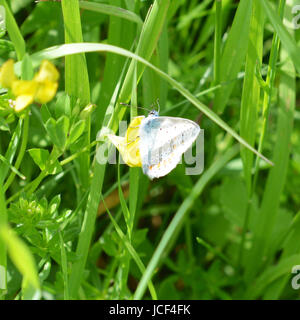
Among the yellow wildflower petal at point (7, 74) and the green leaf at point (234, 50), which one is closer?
the yellow wildflower petal at point (7, 74)

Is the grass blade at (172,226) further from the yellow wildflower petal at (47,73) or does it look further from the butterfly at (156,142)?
the yellow wildflower petal at (47,73)

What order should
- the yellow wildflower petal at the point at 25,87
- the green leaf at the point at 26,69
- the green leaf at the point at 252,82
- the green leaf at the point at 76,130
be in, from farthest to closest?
1. the green leaf at the point at 252,82
2. the green leaf at the point at 76,130
3. the green leaf at the point at 26,69
4. the yellow wildflower petal at the point at 25,87

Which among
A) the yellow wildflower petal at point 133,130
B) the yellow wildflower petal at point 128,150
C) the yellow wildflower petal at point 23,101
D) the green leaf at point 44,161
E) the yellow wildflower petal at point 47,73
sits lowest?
the green leaf at point 44,161

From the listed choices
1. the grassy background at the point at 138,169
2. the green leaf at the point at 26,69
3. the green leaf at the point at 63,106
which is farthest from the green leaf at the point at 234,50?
the green leaf at the point at 26,69

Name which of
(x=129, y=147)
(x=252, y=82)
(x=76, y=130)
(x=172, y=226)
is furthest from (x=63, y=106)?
(x=252, y=82)

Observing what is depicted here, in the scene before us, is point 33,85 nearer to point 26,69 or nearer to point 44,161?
point 26,69
